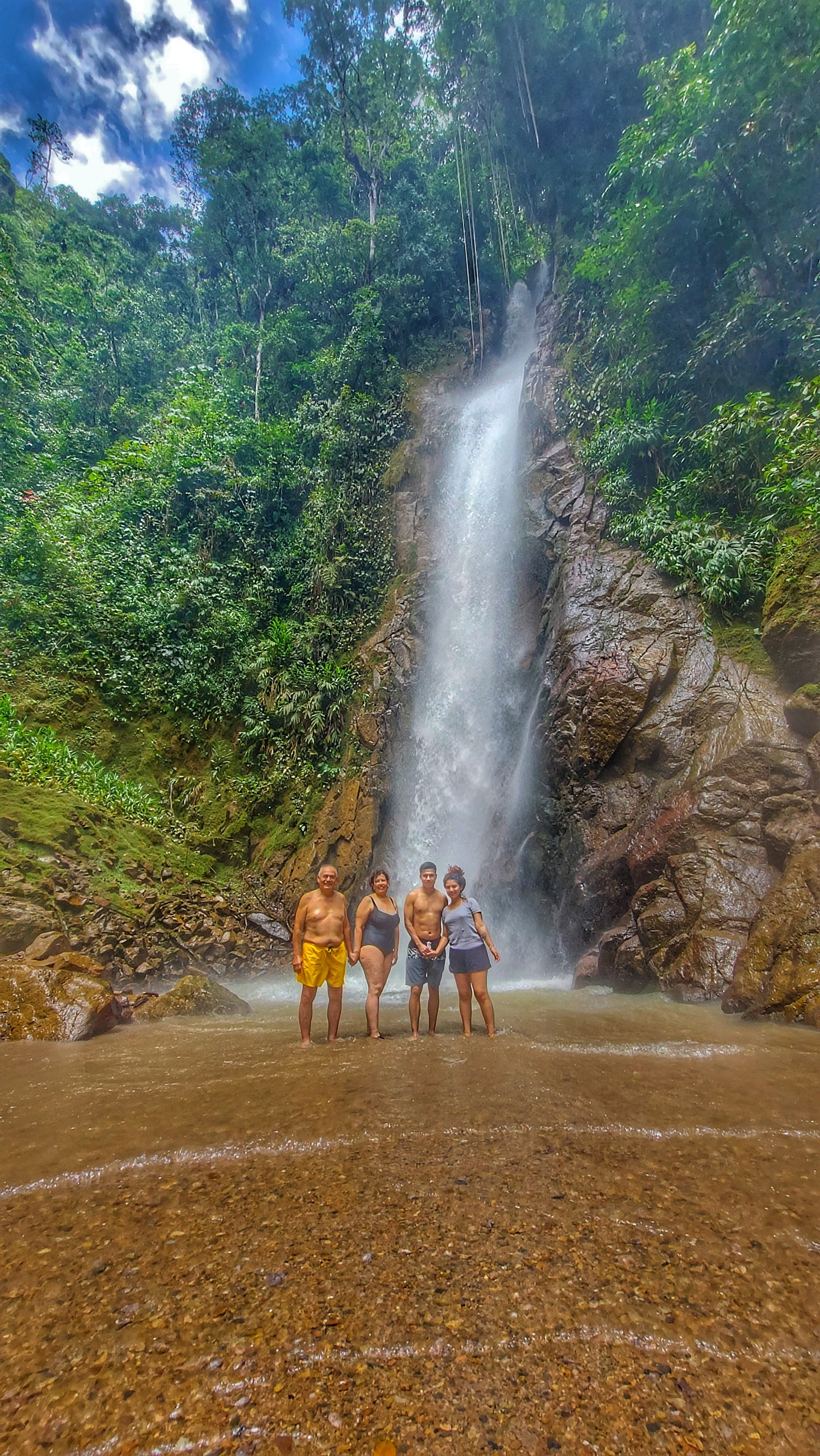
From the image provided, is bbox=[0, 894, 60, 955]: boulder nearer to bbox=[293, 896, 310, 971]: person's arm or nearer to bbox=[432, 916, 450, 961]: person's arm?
bbox=[293, 896, 310, 971]: person's arm

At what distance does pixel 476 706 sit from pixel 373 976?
Answer: 8.22 m

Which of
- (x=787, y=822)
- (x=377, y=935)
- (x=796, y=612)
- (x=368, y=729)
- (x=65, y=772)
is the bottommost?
(x=377, y=935)

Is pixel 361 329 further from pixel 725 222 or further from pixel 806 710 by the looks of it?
pixel 806 710

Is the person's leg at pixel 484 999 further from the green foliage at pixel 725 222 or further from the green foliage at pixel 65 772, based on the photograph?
the green foliage at pixel 725 222

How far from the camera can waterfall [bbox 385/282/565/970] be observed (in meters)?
10.7

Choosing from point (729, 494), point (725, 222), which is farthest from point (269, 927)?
point (725, 222)

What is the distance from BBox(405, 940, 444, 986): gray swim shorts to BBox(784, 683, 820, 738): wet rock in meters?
4.72

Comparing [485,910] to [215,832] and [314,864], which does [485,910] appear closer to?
[314,864]

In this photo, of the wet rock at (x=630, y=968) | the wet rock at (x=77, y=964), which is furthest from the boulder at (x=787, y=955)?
the wet rock at (x=77, y=964)

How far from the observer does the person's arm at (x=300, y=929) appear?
4.87m

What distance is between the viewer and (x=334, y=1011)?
4.80m

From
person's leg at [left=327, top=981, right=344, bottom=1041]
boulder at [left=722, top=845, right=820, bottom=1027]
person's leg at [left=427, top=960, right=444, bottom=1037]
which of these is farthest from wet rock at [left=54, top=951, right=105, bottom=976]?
boulder at [left=722, top=845, right=820, bottom=1027]

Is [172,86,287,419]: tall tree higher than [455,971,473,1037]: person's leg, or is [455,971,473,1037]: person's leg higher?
[172,86,287,419]: tall tree

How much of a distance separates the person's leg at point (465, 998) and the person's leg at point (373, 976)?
0.62m
